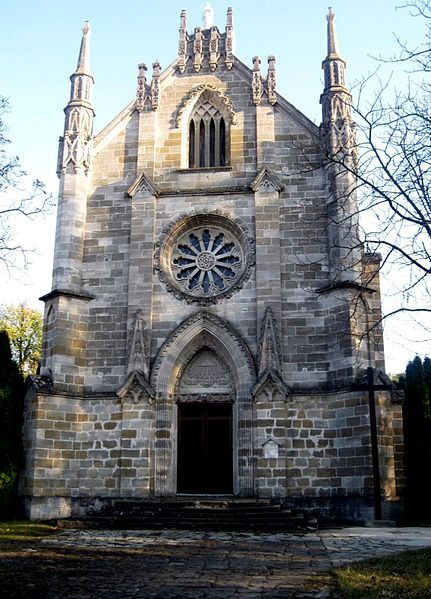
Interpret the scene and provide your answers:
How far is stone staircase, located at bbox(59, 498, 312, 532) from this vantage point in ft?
52.2

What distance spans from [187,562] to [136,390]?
30.2ft

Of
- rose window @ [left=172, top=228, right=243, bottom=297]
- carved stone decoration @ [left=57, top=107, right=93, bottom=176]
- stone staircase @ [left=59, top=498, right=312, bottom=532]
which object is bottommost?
stone staircase @ [left=59, top=498, right=312, bottom=532]

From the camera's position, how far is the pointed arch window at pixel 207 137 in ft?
72.4

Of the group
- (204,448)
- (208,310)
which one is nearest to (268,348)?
(208,310)

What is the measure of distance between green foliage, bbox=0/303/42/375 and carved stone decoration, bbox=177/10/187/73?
80.5 feet

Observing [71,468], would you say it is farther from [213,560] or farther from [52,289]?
[213,560]

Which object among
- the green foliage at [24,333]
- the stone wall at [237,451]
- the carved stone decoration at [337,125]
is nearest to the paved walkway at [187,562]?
the stone wall at [237,451]

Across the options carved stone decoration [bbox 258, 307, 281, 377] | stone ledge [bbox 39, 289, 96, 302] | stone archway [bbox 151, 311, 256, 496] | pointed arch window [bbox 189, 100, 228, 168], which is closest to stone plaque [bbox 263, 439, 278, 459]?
stone archway [bbox 151, 311, 256, 496]

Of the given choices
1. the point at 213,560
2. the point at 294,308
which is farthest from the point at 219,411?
the point at 213,560

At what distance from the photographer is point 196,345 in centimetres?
2023

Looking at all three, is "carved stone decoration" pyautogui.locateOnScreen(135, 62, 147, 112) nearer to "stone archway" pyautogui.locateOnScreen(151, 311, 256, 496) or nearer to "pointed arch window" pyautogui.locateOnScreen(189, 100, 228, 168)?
"pointed arch window" pyautogui.locateOnScreen(189, 100, 228, 168)

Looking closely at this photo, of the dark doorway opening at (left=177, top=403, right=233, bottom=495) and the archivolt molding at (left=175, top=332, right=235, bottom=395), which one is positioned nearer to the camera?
the dark doorway opening at (left=177, top=403, right=233, bottom=495)

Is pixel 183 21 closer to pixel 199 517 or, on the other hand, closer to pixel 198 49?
pixel 198 49

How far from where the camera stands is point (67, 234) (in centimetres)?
2097
